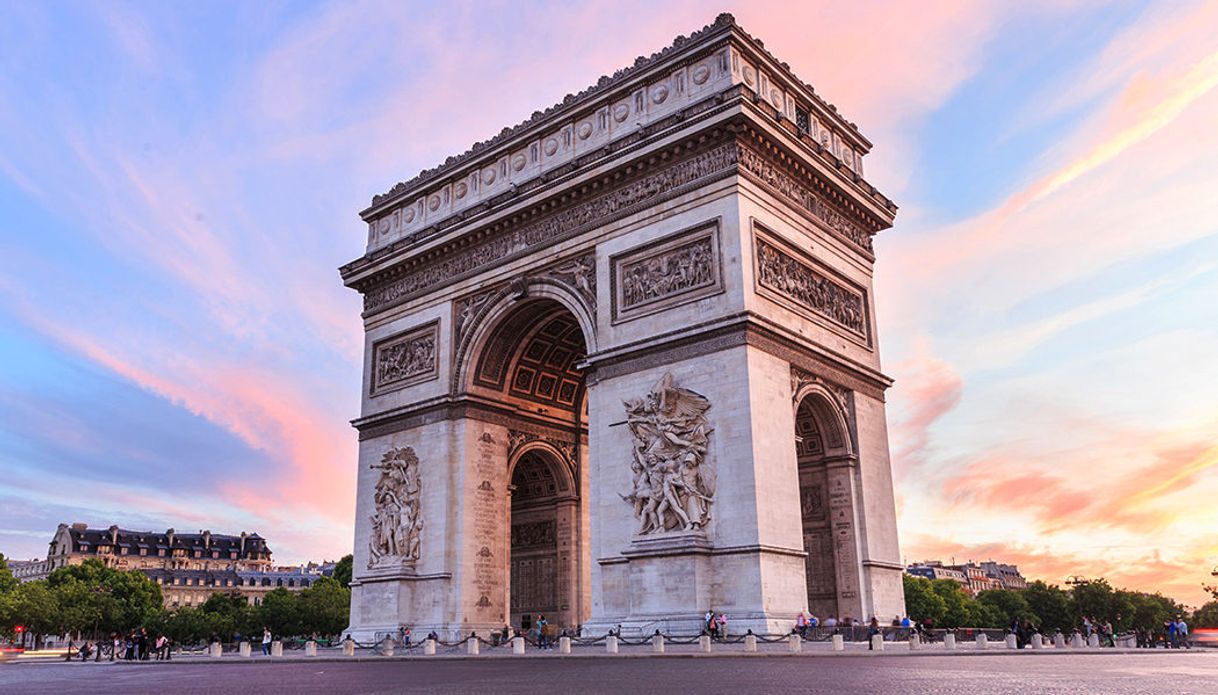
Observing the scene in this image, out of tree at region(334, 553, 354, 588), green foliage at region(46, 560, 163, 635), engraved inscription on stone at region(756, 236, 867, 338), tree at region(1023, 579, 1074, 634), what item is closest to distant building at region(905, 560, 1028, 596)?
tree at region(1023, 579, 1074, 634)

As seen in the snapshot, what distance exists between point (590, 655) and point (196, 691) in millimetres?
10014

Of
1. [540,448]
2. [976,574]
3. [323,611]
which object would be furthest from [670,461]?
[976,574]

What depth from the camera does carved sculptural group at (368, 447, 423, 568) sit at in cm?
2967

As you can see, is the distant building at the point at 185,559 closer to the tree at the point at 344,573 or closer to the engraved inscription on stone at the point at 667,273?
the tree at the point at 344,573

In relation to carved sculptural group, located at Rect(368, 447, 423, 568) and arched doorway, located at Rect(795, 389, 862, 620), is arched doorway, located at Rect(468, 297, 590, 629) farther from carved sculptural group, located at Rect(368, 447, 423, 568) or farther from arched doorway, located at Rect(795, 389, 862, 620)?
arched doorway, located at Rect(795, 389, 862, 620)

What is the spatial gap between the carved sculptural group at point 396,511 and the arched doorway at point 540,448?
9.02 ft

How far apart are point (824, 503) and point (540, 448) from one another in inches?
392

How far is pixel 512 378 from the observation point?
31.4 m

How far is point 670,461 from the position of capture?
78.1 feet

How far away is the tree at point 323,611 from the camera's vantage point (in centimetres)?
7412

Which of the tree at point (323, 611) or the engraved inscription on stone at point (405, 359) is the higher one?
the engraved inscription on stone at point (405, 359)

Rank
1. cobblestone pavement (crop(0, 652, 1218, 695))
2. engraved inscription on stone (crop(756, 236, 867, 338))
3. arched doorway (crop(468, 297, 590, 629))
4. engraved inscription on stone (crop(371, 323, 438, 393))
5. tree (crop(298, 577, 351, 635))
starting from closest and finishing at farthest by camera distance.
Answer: cobblestone pavement (crop(0, 652, 1218, 695)), engraved inscription on stone (crop(756, 236, 867, 338)), arched doorway (crop(468, 297, 590, 629)), engraved inscription on stone (crop(371, 323, 438, 393)), tree (crop(298, 577, 351, 635))

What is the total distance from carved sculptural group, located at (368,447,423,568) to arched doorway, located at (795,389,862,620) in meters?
11.5

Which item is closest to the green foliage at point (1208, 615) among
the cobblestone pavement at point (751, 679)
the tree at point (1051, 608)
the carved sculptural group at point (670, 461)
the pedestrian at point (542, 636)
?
the tree at point (1051, 608)
